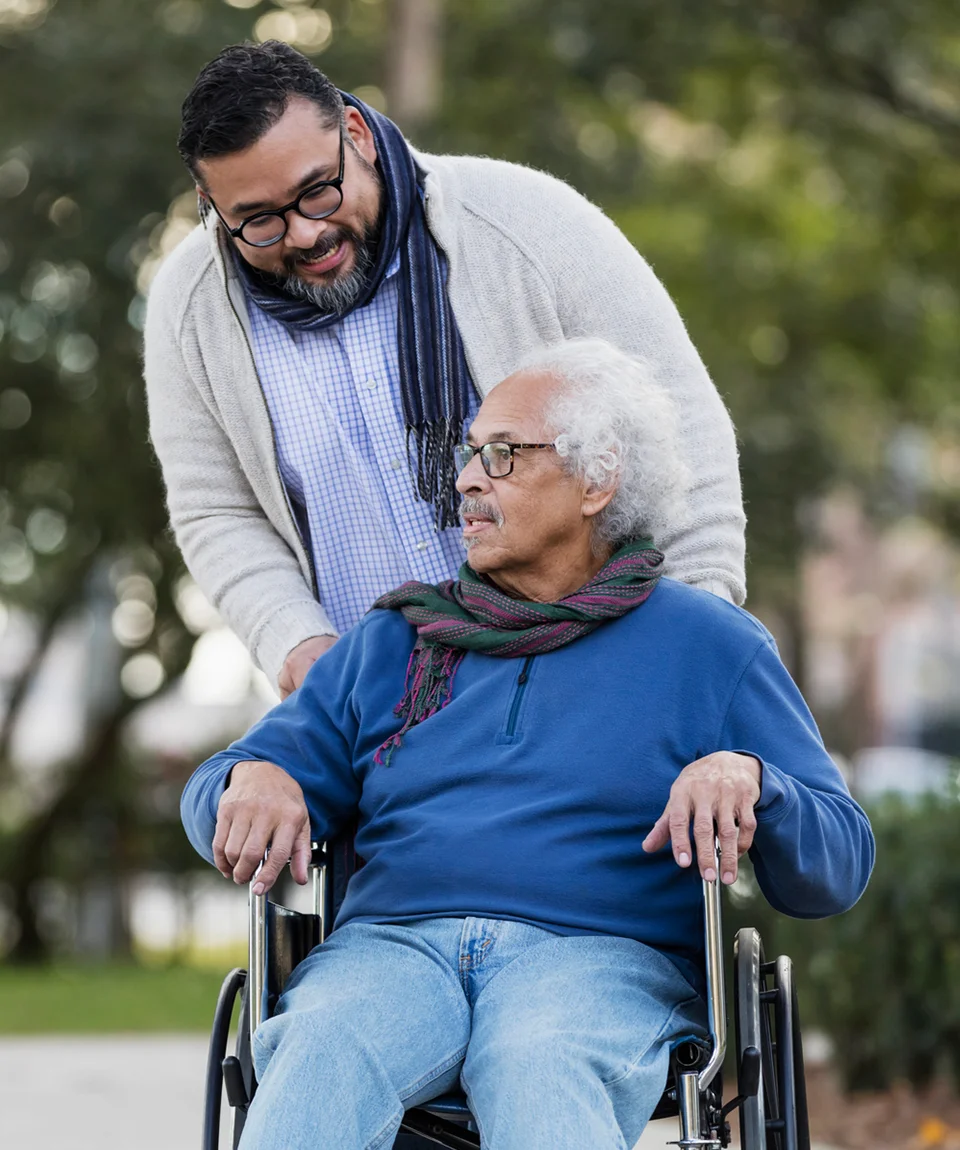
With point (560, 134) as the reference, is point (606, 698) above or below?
below

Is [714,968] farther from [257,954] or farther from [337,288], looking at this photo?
[337,288]

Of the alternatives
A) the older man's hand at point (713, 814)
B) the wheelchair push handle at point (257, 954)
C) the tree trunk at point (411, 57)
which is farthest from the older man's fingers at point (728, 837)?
the tree trunk at point (411, 57)

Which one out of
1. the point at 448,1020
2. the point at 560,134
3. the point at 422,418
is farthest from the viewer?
the point at 560,134

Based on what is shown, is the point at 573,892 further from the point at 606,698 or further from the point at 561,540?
the point at 561,540

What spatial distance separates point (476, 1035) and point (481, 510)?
771 mm

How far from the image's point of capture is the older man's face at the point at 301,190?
2.86 metres

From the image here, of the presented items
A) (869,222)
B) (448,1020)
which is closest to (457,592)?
(448,1020)

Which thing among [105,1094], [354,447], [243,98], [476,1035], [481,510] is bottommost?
[105,1094]

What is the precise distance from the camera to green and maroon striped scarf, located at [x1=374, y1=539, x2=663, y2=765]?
105 inches

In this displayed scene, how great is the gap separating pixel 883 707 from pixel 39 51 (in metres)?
32.4

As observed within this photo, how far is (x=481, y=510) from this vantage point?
277 cm

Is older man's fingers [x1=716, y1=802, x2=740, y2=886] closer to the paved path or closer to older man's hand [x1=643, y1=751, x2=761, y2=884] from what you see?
older man's hand [x1=643, y1=751, x2=761, y2=884]

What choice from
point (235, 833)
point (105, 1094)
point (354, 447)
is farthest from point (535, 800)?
point (105, 1094)

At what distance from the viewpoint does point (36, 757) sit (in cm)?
1667
